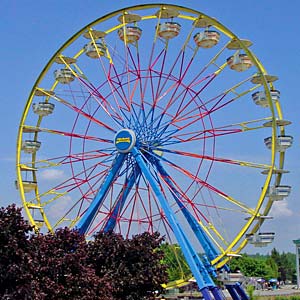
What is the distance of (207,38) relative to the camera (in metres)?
31.5

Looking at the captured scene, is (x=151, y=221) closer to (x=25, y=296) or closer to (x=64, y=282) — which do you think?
(x=64, y=282)

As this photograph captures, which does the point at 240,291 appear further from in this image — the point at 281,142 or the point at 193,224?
the point at 281,142

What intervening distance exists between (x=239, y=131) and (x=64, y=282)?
36.2 feet

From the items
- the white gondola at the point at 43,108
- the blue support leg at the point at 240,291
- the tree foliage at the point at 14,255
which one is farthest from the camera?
the white gondola at the point at 43,108

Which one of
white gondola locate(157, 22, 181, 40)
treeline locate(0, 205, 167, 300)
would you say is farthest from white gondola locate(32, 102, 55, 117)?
treeline locate(0, 205, 167, 300)

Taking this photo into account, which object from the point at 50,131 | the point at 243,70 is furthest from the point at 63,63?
the point at 243,70

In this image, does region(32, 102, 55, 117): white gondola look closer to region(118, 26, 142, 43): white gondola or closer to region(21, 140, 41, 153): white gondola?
region(21, 140, 41, 153): white gondola

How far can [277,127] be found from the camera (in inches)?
1201

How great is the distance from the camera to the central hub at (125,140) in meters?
30.8

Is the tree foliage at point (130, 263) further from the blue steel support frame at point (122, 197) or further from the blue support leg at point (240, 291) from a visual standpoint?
the blue support leg at point (240, 291)

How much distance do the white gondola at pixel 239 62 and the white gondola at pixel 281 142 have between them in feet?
11.4

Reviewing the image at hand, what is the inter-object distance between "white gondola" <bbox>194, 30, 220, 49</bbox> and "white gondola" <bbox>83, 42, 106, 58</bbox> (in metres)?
4.89

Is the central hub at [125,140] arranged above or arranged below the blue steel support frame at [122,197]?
above

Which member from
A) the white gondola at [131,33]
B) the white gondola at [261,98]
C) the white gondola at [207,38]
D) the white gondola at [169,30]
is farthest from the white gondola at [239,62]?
the white gondola at [131,33]
